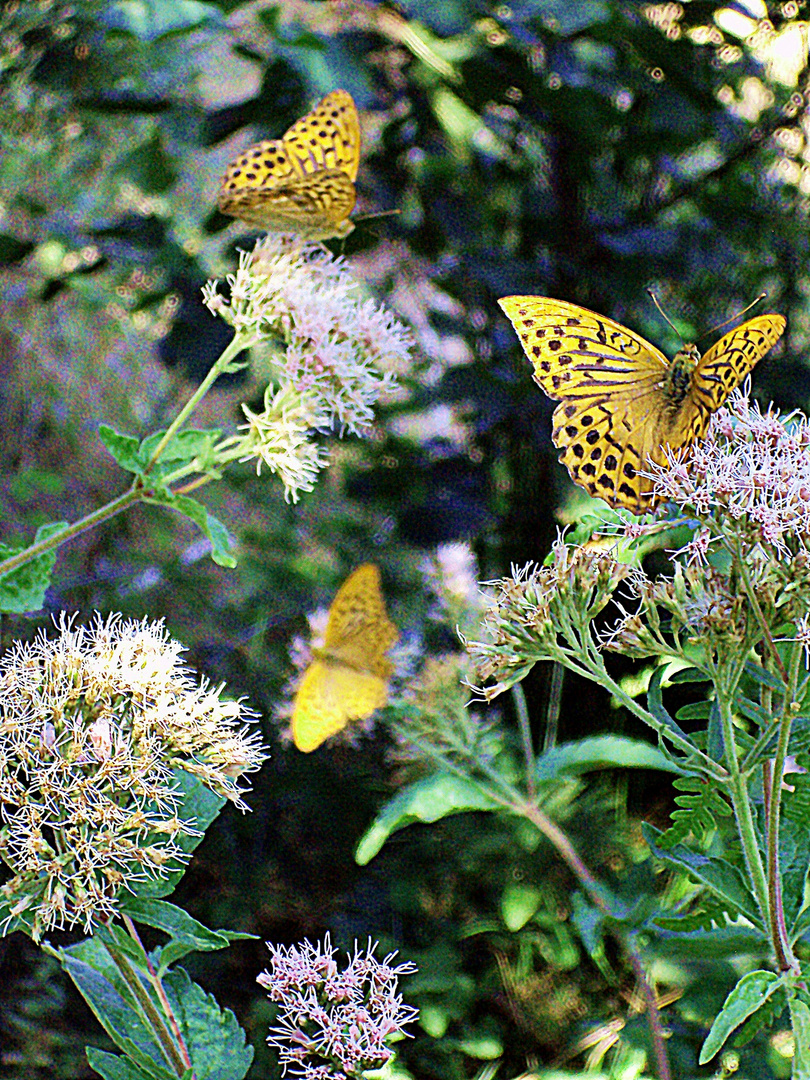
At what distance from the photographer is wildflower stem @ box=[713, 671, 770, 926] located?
1.83ft

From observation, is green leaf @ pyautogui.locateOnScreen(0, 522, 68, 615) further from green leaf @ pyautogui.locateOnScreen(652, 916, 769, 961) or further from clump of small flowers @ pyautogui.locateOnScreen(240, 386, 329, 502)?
green leaf @ pyautogui.locateOnScreen(652, 916, 769, 961)

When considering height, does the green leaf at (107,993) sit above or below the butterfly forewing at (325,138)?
below

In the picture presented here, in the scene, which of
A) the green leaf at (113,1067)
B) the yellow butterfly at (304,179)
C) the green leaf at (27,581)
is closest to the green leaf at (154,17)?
the yellow butterfly at (304,179)

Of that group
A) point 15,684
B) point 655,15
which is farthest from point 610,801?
point 655,15

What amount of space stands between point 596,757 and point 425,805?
15 centimetres

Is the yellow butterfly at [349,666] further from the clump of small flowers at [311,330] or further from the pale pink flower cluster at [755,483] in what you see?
the pale pink flower cluster at [755,483]

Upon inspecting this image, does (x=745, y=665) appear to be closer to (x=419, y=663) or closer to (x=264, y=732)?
(x=419, y=663)

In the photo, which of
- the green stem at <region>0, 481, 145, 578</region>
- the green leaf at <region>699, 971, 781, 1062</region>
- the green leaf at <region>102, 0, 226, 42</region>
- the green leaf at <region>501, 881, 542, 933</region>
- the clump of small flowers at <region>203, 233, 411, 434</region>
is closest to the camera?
the green leaf at <region>699, 971, 781, 1062</region>

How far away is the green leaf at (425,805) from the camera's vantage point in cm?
79

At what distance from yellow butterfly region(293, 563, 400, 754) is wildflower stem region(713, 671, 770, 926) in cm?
48

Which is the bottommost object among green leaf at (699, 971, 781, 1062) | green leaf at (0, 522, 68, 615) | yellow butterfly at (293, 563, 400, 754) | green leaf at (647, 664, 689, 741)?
yellow butterfly at (293, 563, 400, 754)

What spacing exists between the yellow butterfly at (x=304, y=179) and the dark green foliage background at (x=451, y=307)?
0.39 ft

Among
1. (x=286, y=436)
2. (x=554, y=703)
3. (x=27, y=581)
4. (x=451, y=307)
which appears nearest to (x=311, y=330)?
(x=286, y=436)

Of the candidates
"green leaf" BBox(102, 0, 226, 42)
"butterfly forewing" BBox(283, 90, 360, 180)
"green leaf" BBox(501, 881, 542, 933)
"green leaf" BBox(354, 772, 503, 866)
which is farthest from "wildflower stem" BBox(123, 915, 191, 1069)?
"green leaf" BBox(102, 0, 226, 42)
